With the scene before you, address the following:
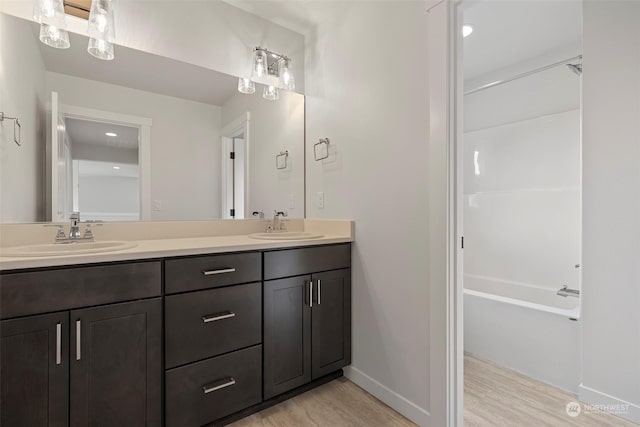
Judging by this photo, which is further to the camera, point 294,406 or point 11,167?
point 294,406

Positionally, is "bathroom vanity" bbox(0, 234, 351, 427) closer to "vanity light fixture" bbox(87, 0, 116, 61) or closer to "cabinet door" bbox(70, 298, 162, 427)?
"cabinet door" bbox(70, 298, 162, 427)

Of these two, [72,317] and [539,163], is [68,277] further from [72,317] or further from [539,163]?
[539,163]

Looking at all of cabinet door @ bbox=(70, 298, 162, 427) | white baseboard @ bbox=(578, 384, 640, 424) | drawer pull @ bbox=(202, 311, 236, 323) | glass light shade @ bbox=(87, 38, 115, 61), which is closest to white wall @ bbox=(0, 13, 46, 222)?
glass light shade @ bbox=(87, 38, 115, 61)

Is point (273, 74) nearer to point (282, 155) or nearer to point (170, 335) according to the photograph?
point (282, 155)

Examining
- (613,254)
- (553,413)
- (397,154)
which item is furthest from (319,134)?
(553,413)

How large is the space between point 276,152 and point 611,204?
2056 millimetres

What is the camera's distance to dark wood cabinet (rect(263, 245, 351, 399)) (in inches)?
61.6

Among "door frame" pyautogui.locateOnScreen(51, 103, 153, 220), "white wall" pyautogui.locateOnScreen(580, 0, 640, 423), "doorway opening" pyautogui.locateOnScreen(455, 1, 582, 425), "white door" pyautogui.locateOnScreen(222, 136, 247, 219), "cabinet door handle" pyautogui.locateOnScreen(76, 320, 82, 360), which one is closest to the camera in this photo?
"cabinet door handle" pyautogui.locateOnScreen(76, 320, 82, 360)

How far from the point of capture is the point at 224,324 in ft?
4.63

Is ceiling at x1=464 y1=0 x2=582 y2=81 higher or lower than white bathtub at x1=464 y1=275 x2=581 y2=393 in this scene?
higher

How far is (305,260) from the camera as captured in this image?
1.70m

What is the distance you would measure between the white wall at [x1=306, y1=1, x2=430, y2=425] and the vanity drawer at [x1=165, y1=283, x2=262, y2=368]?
0.70m

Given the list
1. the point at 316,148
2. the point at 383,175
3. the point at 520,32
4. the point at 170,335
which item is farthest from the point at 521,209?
the point at 170,335

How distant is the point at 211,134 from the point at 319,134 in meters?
0.74
